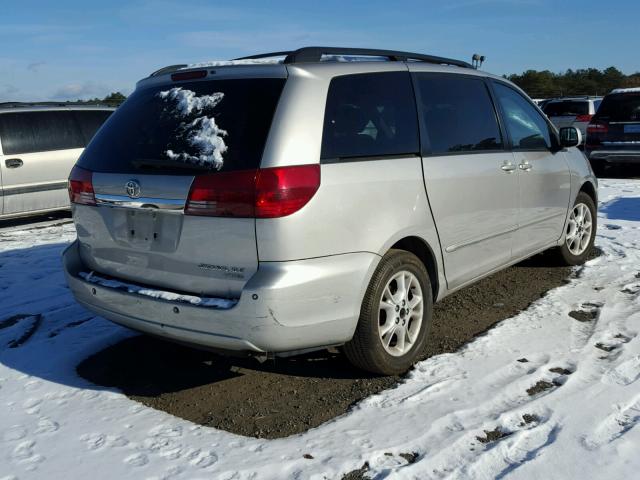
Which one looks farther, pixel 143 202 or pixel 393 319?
pixel 393 319

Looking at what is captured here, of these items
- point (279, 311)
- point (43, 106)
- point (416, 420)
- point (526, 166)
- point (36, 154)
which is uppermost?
point (43, 106)

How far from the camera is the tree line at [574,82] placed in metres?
42.3

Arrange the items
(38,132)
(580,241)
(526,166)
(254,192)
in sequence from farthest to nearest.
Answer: (38,132), (580,241), (526,166), (254,192)

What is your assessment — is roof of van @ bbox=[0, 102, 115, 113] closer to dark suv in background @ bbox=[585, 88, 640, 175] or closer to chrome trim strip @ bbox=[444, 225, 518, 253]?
chrome trim strip @ bbox=[444, 225, 518, 253]

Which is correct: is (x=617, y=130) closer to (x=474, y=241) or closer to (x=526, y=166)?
(x=526, y=166)

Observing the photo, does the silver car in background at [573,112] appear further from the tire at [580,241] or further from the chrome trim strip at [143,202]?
the chrome trim strip at [143,202]

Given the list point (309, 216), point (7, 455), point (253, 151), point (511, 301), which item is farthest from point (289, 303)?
point (511, 301)

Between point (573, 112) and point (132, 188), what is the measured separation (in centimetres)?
1649

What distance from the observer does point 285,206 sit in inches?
120

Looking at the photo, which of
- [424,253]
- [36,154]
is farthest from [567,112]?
[424,253]

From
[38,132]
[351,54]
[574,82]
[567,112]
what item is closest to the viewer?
[351,54]

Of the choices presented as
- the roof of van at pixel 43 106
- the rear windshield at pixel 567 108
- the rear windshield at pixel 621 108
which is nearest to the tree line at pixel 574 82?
the rear windshield at pixel 567 108

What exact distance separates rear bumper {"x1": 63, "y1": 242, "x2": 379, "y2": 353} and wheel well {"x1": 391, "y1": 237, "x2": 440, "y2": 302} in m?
0.45

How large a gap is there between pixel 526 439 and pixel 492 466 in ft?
0.97
